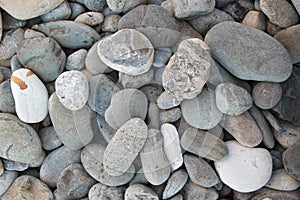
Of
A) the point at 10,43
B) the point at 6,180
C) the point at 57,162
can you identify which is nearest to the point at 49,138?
the point at 57,162

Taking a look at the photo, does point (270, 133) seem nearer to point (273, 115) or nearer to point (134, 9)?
point (273, 115)

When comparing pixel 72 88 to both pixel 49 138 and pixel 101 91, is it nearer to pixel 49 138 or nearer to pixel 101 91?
pixel 101 91

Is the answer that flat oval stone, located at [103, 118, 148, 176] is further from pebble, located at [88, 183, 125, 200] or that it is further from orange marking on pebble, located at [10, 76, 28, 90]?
orange marking on pebble, located at [10, 76, 28, 90]

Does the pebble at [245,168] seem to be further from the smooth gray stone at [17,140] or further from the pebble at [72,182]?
the smooth gray stone at [17,140]

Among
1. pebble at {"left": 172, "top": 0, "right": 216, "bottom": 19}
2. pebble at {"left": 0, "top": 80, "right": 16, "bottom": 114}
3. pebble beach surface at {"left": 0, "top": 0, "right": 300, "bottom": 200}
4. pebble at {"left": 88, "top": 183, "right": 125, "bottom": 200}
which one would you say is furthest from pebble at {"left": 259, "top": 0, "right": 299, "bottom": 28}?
pebble at {"left": 0, "top": 80, "right": 16, "bottom": 114}

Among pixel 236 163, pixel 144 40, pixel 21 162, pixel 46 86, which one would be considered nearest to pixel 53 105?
pixel 46 86

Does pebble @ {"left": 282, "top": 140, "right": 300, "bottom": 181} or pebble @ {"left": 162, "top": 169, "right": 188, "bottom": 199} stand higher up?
pebble @ {"left": 282, "top": 140, "right": 300, "bottom": 181}
